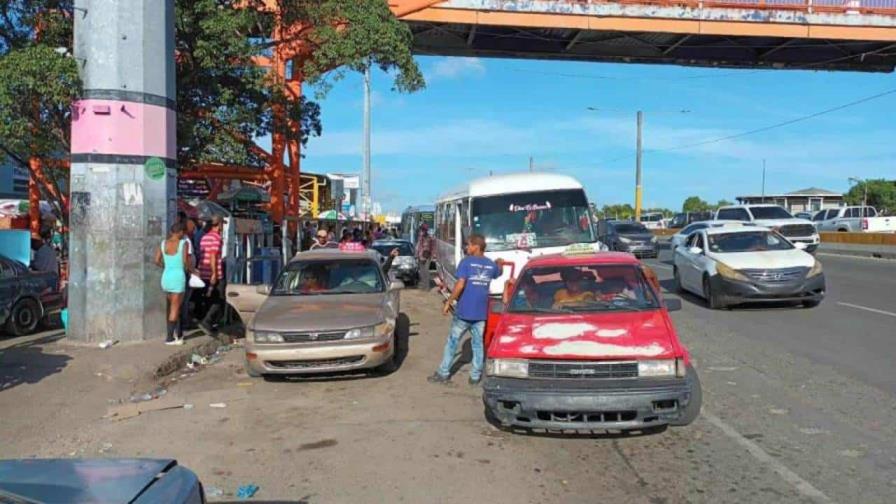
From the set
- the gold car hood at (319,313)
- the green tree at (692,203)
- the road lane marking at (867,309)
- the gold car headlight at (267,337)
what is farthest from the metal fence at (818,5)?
the green tree at (692,203)

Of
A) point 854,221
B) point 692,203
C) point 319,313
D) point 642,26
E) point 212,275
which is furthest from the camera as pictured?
point 692,203

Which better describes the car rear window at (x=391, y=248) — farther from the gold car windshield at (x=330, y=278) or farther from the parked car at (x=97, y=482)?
the parked car at (x=97, y=482)

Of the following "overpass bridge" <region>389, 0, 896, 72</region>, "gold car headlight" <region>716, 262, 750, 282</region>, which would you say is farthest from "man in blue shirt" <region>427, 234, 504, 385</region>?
"overpass bridge" <region>389, 0, 896, 72</region>

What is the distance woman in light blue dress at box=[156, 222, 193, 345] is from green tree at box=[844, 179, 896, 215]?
345ft

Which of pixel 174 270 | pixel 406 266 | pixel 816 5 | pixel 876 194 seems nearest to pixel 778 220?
pixel 816 5

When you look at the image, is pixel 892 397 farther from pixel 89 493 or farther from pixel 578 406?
pixel 89 493

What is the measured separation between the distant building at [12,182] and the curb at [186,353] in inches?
1023

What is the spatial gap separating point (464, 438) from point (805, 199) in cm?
11201

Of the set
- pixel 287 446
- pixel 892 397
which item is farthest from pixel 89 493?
pixel 892 397

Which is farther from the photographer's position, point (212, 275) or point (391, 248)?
point (391, 248)

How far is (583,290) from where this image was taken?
271 inches

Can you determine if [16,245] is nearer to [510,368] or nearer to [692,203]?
[510,368]

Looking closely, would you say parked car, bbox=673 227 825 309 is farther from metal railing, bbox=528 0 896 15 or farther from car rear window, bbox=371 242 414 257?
metal railing, bbox=528 0 896 15

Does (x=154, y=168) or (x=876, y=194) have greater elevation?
(x=876, y=194)
